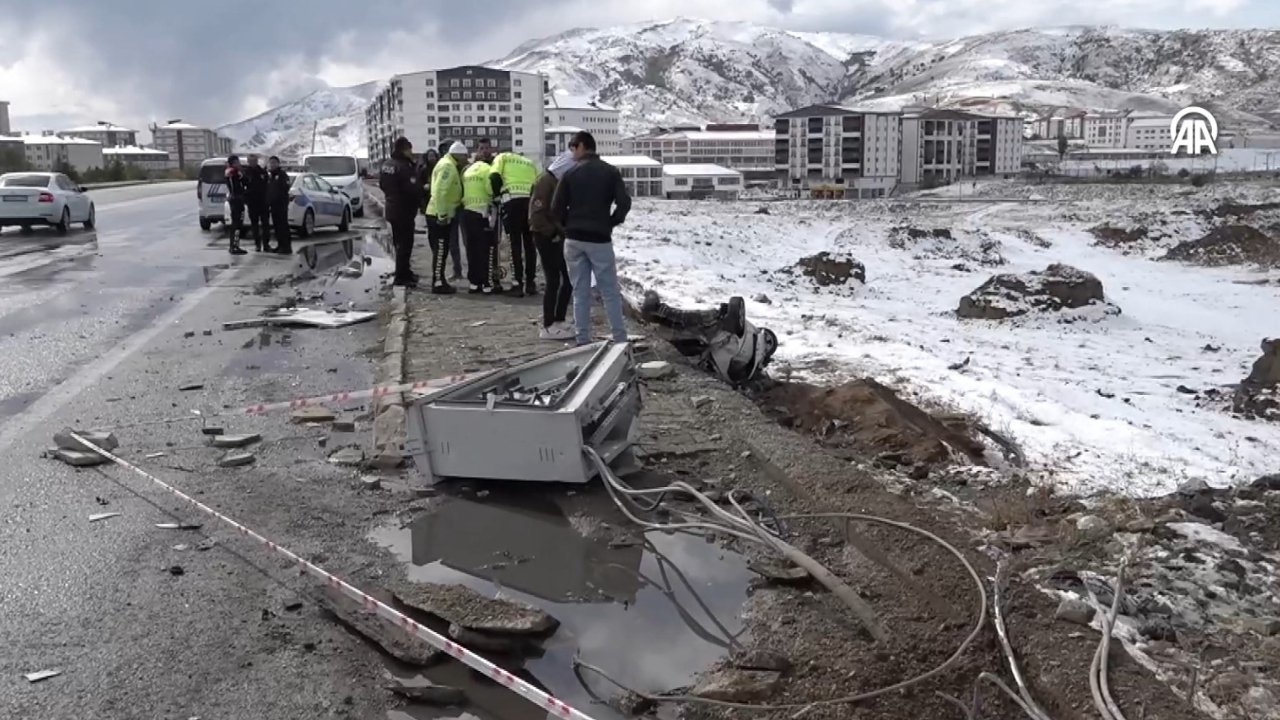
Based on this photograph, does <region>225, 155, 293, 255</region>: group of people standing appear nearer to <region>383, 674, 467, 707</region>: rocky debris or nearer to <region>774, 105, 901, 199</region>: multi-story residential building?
<region>383, 674, 467, 707</region>: rocky debris

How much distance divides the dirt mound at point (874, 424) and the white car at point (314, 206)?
53.4 ft

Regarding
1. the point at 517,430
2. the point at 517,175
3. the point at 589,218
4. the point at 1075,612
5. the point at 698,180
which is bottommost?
the point at 1075,612

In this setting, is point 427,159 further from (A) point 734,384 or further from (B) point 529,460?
(B) point 529,460

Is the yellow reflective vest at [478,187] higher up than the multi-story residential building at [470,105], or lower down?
lower down

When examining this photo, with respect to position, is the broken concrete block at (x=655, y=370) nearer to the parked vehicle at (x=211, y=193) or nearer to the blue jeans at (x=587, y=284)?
the blue jeans at (x=587, y=284)

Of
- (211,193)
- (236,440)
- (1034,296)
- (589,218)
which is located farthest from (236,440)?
(211,193)

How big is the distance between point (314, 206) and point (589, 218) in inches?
644

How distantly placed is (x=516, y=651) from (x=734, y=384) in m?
5.62

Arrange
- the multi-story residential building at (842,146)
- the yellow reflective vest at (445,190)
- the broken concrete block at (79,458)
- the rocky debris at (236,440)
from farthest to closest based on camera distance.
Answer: the multi-story residential building at (842,146), the yellow reflective vest at (445,190), the rocky debris at (236,440), the broken concrete block at (79,458)

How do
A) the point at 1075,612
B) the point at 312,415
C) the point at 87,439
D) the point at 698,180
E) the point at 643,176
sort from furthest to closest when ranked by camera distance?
the point at 698,180, the point at 643,176, the point at 312,415, the point at 87,439, the point at 1075,612

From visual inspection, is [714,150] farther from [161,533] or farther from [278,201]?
[161,533]

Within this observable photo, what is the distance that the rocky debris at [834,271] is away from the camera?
2300 centimetres

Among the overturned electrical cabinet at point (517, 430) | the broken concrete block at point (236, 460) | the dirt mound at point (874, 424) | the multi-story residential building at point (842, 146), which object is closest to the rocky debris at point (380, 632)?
the overturned electrical cabinet at point (517, 430)

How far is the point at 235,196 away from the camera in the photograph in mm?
20203
